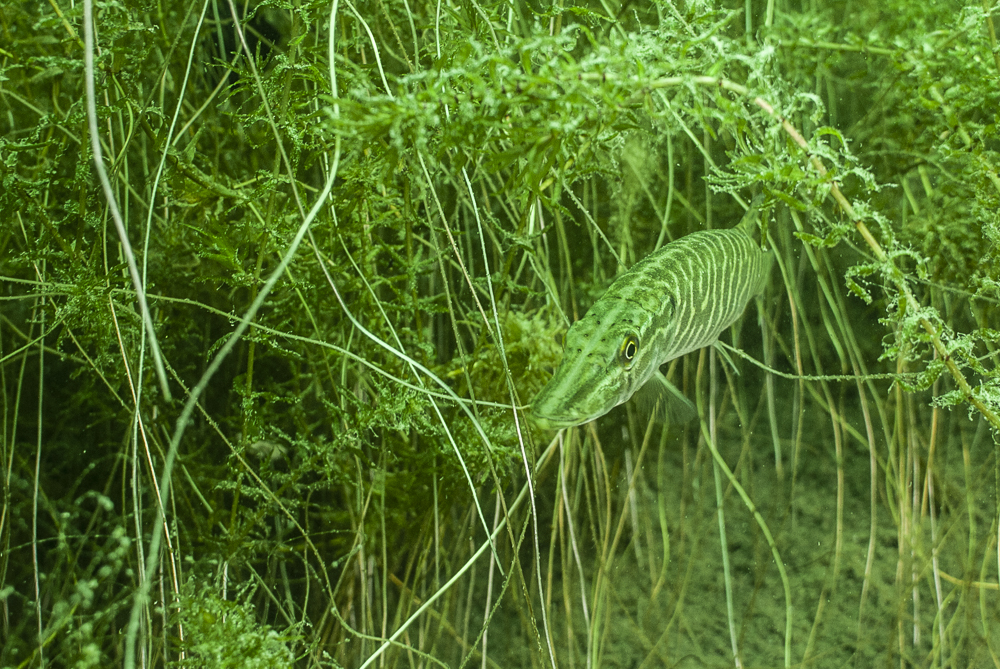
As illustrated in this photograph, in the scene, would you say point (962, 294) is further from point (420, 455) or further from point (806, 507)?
point (420, 455)

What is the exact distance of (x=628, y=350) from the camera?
1.36 m

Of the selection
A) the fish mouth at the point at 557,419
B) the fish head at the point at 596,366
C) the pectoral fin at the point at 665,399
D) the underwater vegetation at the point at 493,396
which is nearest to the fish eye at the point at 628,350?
the fish head at the point at 596,366

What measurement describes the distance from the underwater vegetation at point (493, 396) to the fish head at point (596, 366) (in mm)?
362

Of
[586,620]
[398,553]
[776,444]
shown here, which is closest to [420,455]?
[398,553]

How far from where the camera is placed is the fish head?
1.29 meters

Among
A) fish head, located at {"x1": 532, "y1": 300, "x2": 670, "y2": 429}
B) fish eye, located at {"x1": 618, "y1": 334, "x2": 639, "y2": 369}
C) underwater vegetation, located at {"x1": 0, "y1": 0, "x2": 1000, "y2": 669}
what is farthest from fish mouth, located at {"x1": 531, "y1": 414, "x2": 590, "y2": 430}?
underwater vegetation, located at {"x1": 0, "y1": 0, "x2": 1000, "y2": 669}

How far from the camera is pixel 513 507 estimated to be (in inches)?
80.6

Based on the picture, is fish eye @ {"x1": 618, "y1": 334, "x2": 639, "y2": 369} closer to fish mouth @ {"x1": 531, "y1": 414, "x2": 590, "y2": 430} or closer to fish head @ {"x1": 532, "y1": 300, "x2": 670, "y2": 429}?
fish head @ {"x1": 532, "y1": 300, "x2": 670, "y2": 429}

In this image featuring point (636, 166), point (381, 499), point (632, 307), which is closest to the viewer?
point (632, 307)

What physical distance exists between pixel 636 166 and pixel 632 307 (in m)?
1.15

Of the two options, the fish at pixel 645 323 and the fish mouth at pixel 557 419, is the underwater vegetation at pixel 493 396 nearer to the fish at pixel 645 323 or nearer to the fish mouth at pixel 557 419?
the fish at pixel 645 323

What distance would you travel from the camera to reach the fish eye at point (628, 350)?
1.34 meters

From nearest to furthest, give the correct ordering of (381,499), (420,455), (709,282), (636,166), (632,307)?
(632,307), (709,282), (420,455), (381,499), (636,166)

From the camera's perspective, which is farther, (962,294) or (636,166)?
(636,166)
